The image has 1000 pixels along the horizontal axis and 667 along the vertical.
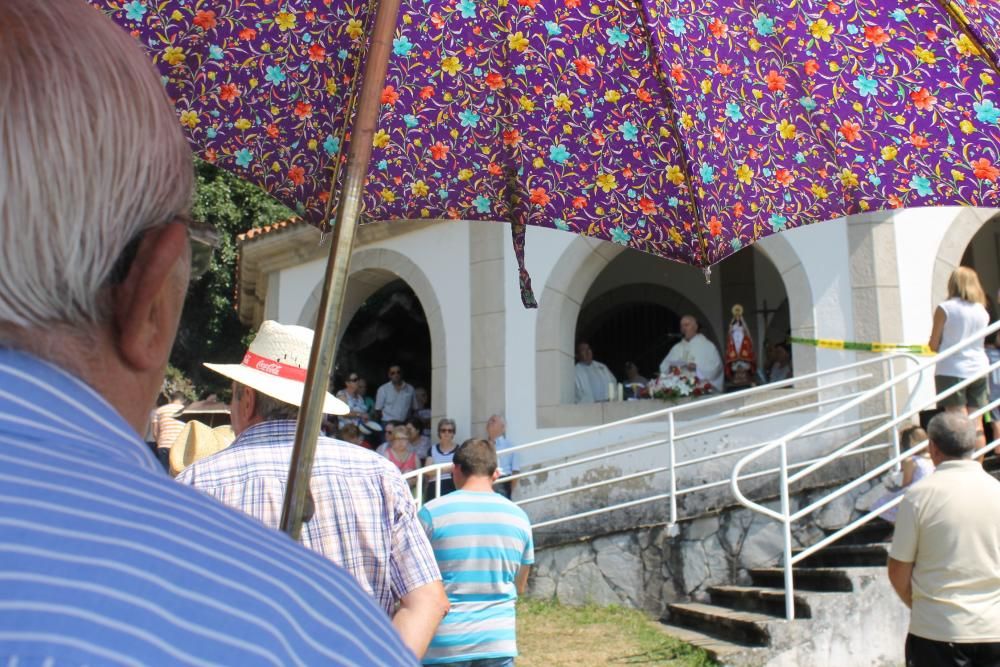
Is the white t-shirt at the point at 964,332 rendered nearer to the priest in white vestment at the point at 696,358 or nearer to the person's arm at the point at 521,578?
the priest in white vestment at the point at 696,358

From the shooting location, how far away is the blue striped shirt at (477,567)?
14.1 feet

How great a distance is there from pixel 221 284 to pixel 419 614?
17.7m

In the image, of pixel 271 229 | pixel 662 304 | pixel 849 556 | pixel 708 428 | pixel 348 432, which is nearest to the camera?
pixel 849 556

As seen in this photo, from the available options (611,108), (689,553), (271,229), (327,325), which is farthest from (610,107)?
(271,229)

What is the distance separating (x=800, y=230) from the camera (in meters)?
10.3

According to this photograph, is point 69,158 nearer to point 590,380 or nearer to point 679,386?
point 679,386

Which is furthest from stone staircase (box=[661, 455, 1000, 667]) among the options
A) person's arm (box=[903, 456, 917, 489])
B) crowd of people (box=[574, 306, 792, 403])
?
crowd of people (box=[574, 306, 792, 403])

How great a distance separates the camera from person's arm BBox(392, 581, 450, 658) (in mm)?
2889

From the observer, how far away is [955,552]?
4246 millimetres

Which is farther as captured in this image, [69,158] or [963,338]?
[963,338]

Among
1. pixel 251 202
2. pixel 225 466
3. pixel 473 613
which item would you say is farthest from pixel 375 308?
pixel 225 466

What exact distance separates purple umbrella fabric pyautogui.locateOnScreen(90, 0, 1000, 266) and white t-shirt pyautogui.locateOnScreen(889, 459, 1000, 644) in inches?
74.9

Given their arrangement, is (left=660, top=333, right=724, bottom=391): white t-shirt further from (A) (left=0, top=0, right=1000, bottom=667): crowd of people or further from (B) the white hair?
(B) the white hair

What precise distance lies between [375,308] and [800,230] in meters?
6.87
